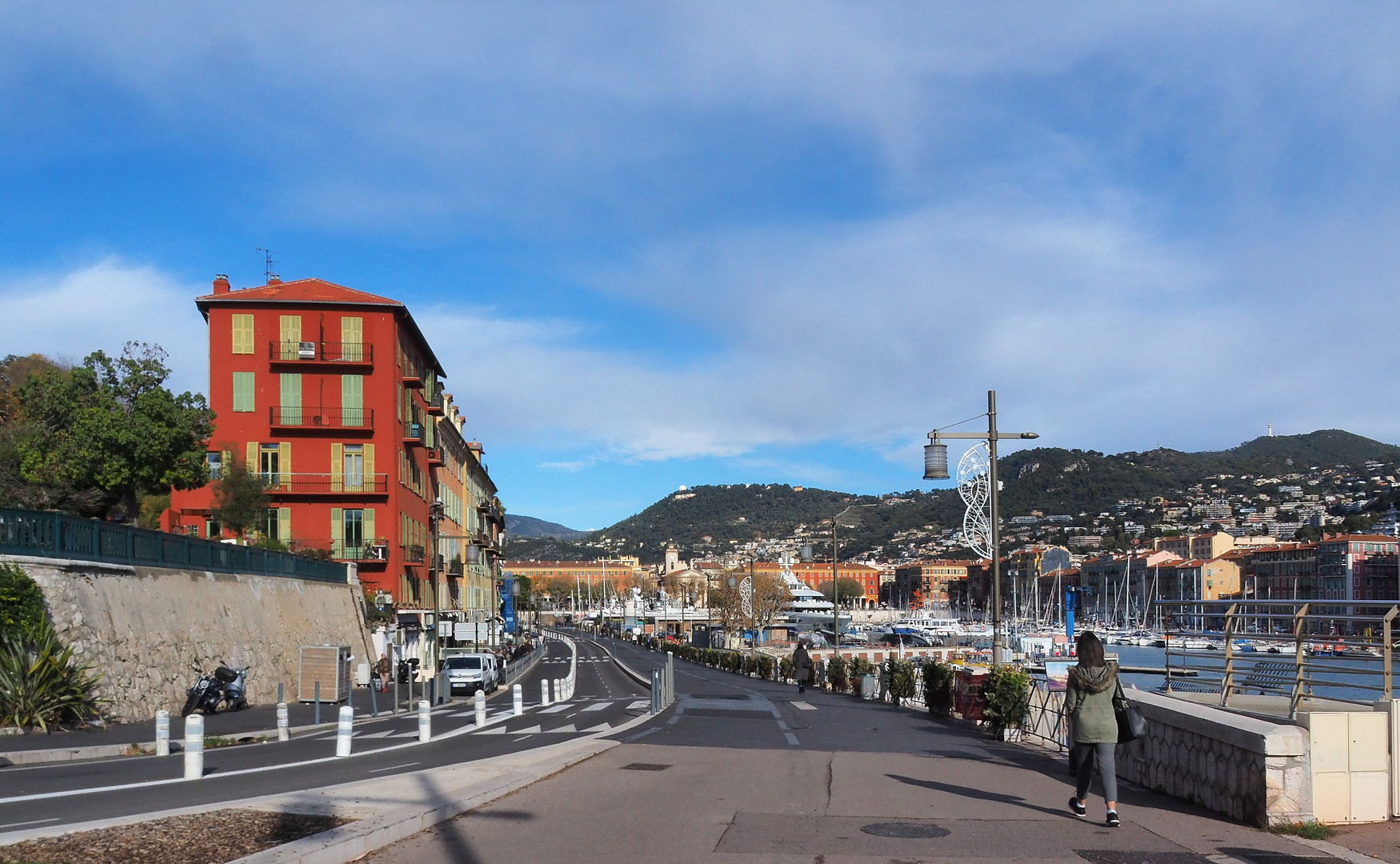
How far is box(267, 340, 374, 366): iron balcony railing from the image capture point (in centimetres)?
5262

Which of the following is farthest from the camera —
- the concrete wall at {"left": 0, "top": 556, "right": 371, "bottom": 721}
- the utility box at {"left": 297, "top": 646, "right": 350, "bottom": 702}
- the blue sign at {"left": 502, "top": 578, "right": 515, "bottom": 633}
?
the blue sign at {"left": 502, "top": 578, "right": 515, "bottom": 633}

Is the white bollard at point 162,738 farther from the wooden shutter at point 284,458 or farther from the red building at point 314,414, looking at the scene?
the wooden shutter at point 284,458

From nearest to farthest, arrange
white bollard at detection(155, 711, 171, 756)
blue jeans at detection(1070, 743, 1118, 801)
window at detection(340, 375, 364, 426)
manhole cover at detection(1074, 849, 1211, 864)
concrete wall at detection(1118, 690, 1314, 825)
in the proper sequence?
manhole cover at detection(1074, 849, 1211, 864) → concrete wall at detection(1118, 690, 1314, 825) → blue jeans at detection(1070, 743, 1118, 801) → white bollard at detection(155, 711, 171, 756) → window at detection(340, 375, 364, 426)

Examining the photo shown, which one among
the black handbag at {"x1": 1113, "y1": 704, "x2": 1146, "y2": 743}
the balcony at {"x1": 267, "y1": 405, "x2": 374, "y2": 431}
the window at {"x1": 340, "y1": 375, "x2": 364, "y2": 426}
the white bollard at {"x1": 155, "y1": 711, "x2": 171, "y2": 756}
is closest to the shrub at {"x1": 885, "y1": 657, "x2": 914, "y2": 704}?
the white bollard at {"x1": 155, "y1": 711, "x2": 171, "y2": 756}

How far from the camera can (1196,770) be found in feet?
34.9

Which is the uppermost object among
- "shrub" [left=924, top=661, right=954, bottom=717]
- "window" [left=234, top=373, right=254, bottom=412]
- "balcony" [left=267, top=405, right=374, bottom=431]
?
"window" [left=234, top=373, right=254, bottom=412]

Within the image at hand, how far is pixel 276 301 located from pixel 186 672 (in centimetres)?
2822

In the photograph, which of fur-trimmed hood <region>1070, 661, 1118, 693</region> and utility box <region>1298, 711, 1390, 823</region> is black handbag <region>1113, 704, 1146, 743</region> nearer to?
fur-trimmed hood <region>1070, 661, 1118, 693</region>

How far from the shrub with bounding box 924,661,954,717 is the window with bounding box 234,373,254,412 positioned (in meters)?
38.2

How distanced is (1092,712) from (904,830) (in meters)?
2.03

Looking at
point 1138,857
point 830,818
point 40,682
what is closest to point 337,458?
point 40,682

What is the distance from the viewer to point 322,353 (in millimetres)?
53000

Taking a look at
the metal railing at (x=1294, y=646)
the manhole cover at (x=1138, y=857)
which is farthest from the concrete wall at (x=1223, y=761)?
the manhole cover at (x=1138, y=857)

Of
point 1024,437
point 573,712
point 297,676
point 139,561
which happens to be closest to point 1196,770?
point 1024,437
